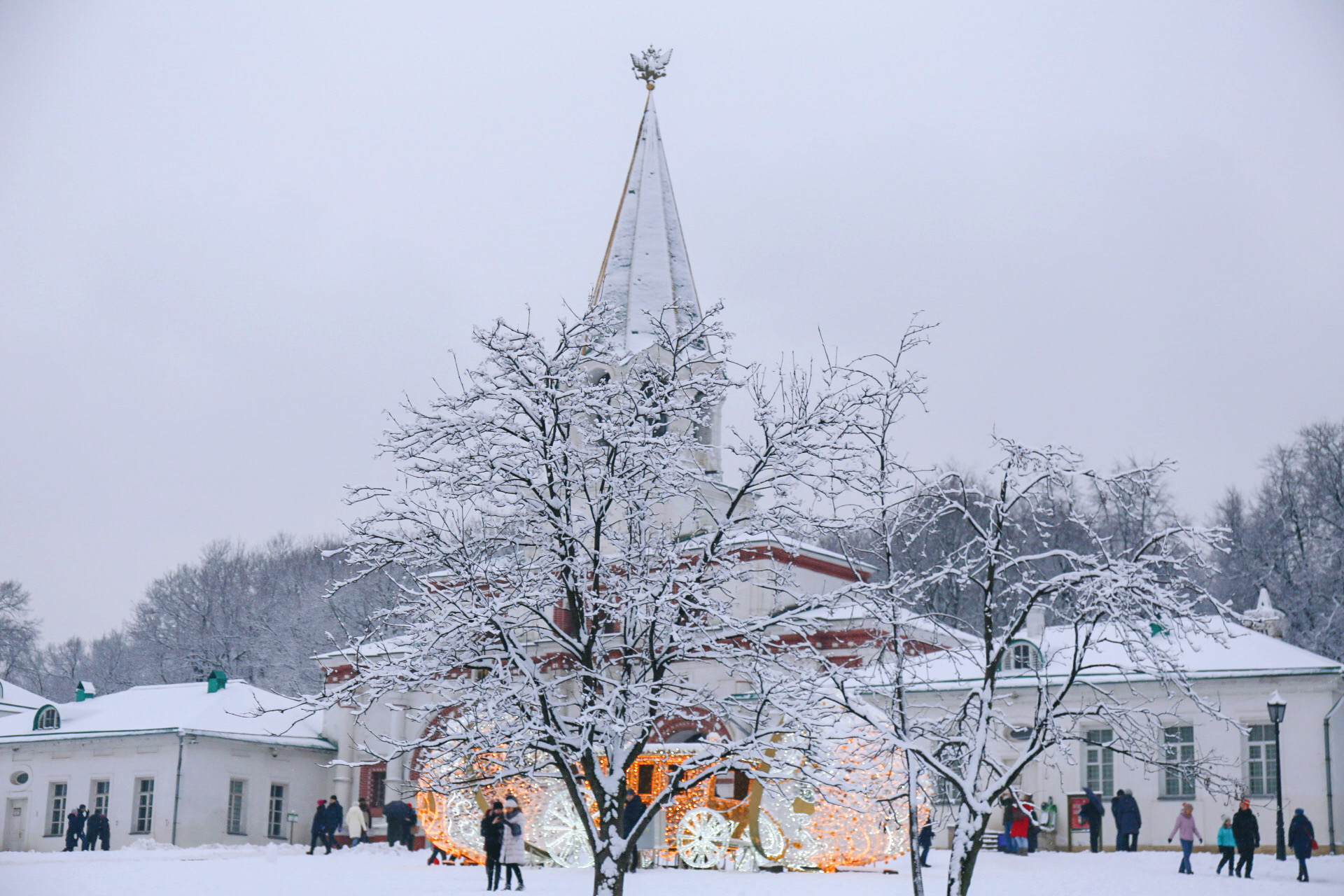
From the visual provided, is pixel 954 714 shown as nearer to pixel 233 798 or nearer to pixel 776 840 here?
pixel 776 840

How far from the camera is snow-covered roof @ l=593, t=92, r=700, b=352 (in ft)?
119

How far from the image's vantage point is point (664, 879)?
22.5 metres

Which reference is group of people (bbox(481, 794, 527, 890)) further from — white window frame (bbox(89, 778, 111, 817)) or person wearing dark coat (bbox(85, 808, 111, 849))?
white window frame (bbox(89, 778, 111, 817))

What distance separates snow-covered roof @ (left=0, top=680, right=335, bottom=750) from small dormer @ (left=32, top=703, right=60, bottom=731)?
19 centimetres

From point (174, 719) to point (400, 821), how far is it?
955cm

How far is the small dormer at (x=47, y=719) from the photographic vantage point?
1585 inches

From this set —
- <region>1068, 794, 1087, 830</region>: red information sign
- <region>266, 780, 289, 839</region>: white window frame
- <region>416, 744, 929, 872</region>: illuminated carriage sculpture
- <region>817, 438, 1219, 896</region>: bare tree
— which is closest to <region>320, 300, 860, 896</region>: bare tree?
<region>817, 438, 1219, 896</region>: bare tree

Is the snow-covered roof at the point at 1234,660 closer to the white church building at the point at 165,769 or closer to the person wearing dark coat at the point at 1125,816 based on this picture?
the person wearing dark coat at the point at 1125,816

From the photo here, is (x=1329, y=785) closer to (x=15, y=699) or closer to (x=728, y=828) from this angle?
(x=728, y=828)

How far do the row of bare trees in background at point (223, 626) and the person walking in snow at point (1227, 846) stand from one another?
33.0 metres

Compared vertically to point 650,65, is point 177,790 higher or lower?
lower

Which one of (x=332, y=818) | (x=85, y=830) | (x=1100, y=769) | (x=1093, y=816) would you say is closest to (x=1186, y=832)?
(x=1093, y=816)

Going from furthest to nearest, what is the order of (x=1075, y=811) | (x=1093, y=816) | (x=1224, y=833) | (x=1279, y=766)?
(x=1075, y=811)
(x=1093, y=816)
(x=1224, y=833)
(x=1279, y=766)

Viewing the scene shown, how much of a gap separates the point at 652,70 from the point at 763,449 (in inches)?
1020
